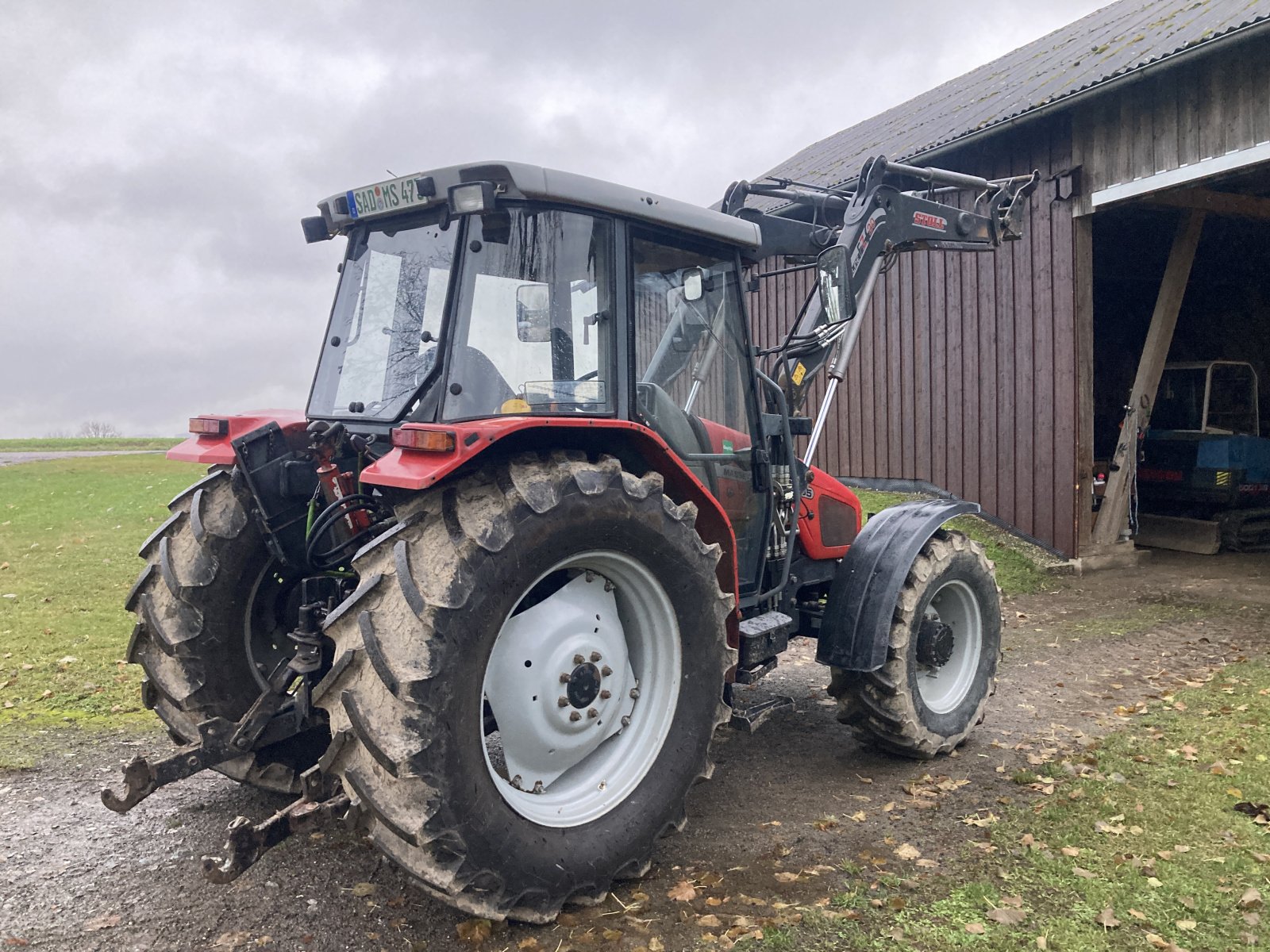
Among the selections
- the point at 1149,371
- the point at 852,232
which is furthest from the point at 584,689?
the point at 1149,371

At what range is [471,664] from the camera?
2986 mm

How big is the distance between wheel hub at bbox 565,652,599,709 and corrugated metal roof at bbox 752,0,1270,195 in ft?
27.0

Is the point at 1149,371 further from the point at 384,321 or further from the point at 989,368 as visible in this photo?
the point at 384,321

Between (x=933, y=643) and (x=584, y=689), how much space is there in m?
2.22

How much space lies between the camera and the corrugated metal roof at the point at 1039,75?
9125 mm

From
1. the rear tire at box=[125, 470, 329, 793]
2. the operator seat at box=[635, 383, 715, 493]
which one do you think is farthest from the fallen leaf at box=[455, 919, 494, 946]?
the operator seat at box=[635, 383, 715, 493]

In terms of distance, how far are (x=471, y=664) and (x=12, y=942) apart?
1.86m

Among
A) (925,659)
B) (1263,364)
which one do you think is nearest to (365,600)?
(925,659)

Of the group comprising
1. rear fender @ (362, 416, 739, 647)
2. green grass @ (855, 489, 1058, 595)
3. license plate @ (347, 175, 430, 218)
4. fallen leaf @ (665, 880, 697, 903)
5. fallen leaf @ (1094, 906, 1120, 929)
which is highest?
license plate @ (347, 175, 430, 218)

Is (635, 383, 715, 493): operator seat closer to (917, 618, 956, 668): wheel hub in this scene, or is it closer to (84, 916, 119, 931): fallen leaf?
(917, 618, 956, 668): wheel hub

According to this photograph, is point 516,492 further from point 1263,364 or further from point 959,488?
point 1263,364

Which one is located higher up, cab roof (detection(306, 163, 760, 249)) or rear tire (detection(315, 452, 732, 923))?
cab roof (detection(306, 163, 760, 249))

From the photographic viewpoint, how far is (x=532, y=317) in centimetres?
358

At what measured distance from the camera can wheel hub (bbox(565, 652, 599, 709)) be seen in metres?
3.45
